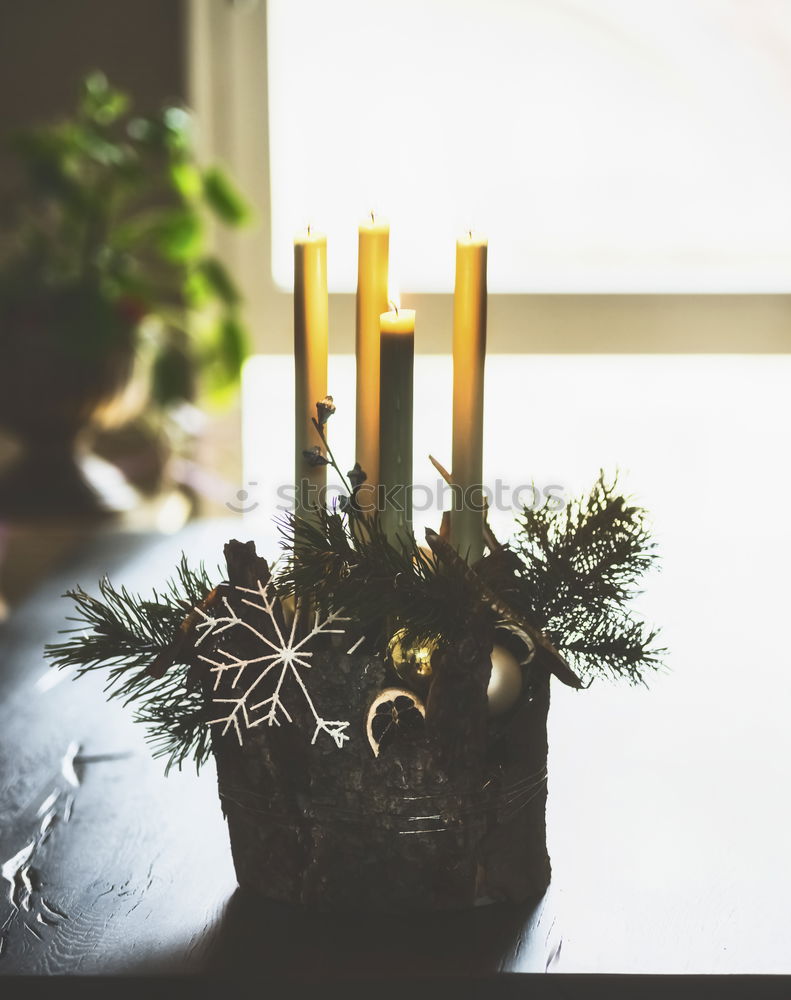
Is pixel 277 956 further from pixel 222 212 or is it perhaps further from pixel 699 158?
pixel 699 158

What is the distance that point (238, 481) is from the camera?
8.11ft

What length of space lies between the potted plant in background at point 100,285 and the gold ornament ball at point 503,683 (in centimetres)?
161

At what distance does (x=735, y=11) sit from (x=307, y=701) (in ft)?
7.16

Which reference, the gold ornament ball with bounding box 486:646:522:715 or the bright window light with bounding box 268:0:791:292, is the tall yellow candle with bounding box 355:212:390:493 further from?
the bright window light with bounding box 268:0:791:292

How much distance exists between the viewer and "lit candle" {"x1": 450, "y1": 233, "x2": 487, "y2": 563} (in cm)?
46

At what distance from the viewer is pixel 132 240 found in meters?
2.14

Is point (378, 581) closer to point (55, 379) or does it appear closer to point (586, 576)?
point (586, 576)

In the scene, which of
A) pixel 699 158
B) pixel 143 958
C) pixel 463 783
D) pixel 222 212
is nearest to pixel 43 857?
pixel 143 958

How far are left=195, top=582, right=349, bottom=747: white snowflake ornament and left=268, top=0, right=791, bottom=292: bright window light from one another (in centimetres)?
186

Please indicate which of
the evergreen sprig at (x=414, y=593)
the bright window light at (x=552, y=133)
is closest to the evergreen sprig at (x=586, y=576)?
the evergreen sprig at (x=414, y=593)

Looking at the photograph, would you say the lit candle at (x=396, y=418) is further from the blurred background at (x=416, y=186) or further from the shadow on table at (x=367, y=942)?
the blurred background at (x=416, y=186)

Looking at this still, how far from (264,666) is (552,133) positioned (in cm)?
204

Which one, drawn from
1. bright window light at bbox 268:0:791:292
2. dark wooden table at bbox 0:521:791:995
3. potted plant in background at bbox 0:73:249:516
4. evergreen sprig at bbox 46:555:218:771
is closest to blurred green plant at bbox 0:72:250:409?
potted plant in background at bbox 0:73:249:516

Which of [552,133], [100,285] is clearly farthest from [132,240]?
[552,133]
